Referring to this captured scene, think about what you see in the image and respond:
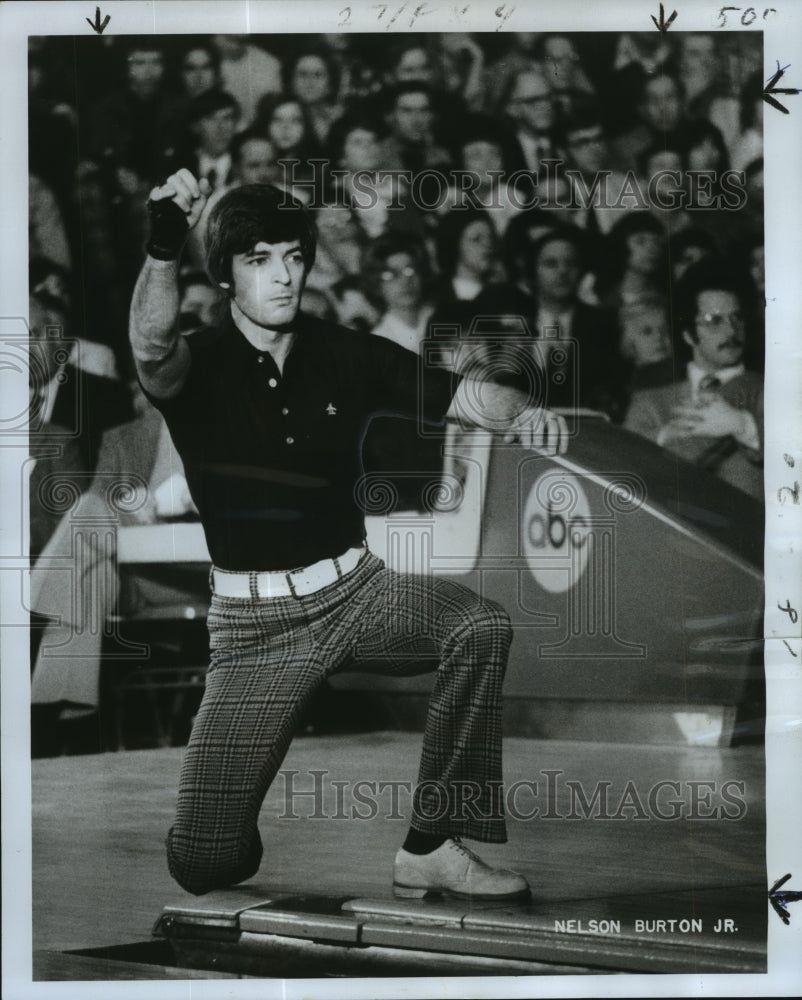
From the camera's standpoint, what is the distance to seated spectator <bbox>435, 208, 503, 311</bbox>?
2.98m

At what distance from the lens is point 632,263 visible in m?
3.01

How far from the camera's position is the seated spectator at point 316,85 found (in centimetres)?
297

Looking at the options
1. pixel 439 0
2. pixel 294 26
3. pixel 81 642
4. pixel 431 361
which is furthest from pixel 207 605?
pixel 439 0

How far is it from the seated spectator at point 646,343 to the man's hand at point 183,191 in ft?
4.11

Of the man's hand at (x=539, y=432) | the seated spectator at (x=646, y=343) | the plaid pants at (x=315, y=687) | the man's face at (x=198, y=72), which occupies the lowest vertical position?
the plaid pants at (x=315, y=687)

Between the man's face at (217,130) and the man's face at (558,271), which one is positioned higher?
the man's face at (217,130)

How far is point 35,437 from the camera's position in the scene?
118 inches

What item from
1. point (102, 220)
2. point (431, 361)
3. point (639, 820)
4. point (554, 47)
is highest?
point (554, 47)

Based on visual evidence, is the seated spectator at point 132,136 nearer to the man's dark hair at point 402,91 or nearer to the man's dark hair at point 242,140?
the man's dark hair at point 242,140

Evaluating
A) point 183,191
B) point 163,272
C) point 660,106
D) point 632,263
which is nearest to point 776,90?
point 660,106

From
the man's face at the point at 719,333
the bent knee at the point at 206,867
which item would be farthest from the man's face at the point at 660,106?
the bent knee at the point at 206,867

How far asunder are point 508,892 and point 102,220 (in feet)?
7.33

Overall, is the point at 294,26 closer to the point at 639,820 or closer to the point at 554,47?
the point at 554,47

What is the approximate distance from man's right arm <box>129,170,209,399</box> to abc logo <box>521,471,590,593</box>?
1.14 meters
